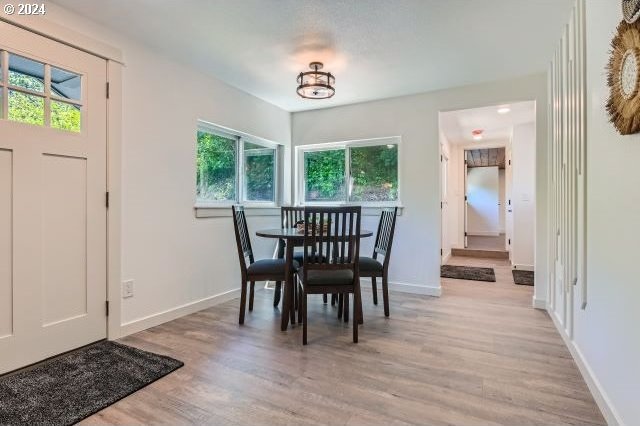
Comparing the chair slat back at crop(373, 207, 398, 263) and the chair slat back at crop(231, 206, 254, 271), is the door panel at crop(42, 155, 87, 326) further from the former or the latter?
the chair slat back at crop(373, 207, 398, 263)

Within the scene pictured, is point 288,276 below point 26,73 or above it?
below

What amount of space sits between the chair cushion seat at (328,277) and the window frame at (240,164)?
1.40 m

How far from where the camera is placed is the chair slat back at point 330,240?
2323 mm

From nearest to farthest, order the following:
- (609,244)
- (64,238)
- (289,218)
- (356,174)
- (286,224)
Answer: (609,244), (64,238), (286,224), (289,218), (356,174)

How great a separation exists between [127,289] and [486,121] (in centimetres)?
498

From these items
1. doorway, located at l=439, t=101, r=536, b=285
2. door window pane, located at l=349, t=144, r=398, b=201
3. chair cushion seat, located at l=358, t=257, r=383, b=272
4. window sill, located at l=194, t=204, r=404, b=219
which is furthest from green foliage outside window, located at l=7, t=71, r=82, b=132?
doorway, located at l=439, t=101, r=536, b=285

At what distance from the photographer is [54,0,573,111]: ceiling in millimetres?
2081

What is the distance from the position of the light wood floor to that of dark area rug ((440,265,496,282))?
1483mm

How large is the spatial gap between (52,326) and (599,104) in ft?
10.9

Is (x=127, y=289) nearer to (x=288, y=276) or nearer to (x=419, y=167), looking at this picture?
(x=288, y=276)

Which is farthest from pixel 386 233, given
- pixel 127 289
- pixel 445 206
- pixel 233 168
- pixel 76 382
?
pixel 445 206

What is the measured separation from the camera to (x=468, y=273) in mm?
4730

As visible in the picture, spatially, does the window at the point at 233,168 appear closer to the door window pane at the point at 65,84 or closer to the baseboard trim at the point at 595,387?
the door window pane at the point at 65,84

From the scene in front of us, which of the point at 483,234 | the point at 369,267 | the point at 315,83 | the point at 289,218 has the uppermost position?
the point at 315,83
